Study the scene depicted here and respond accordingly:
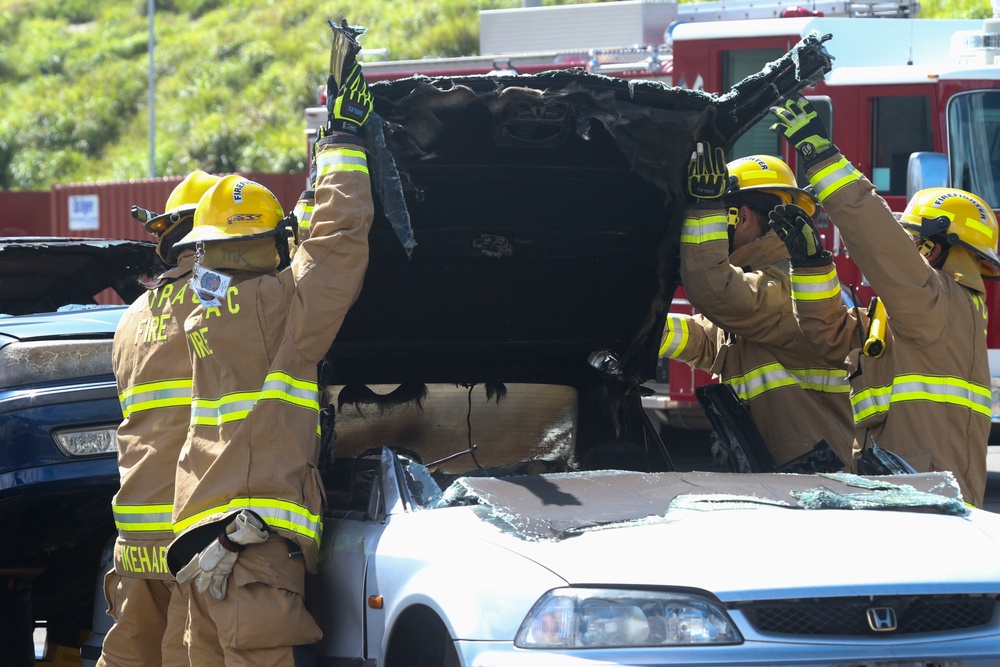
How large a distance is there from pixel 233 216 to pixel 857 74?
6.22 m

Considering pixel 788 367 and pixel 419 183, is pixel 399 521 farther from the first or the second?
pixel 788 367

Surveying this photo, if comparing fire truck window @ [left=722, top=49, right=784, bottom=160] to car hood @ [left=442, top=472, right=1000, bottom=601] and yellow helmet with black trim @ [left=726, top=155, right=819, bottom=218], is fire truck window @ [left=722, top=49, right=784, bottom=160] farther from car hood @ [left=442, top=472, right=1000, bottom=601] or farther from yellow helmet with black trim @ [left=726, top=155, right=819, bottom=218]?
car hood @ [left=442, top=472, right=1000, bottom=601]

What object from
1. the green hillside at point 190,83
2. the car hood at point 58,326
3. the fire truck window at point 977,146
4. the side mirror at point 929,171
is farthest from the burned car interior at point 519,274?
the green hillside at point 190,83

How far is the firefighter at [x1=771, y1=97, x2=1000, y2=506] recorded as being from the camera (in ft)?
14.4

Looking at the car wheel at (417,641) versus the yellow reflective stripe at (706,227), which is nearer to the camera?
the car wheel at (417,641)

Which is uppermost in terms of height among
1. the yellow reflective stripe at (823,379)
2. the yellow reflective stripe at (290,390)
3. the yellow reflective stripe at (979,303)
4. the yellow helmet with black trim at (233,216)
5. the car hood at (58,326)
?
the yellow helmet with black trim at (233,216)

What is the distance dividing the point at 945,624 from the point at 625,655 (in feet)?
2.66

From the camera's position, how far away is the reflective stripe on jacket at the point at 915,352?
4375mm

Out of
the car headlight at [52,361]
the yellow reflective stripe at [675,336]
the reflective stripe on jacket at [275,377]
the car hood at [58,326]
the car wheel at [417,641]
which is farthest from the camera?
the yellow reflective stripe at [675,336]

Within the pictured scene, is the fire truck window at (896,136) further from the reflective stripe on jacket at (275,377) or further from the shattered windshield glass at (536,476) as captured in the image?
the reflective stripe on jacket at (275,377)

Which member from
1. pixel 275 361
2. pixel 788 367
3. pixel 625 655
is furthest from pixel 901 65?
pixel 625 655

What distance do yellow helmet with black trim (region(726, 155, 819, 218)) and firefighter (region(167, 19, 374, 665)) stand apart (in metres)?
1.86

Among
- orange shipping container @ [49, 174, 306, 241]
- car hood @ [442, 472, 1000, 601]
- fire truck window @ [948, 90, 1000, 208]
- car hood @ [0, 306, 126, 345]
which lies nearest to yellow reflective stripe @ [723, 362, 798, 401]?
car hood @ [442, 472, 1000, 601]

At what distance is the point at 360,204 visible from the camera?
4047 mm
